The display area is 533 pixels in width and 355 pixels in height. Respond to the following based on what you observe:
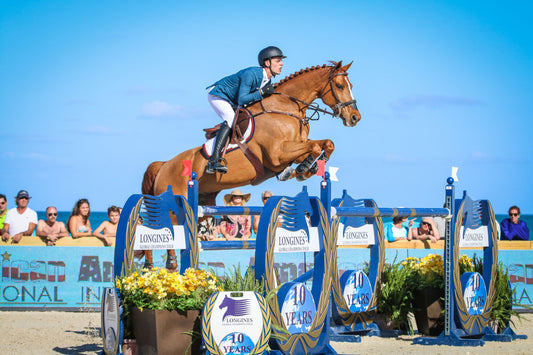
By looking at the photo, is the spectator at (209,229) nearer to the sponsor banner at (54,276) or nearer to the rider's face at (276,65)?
the sponsor banner at (54,276)

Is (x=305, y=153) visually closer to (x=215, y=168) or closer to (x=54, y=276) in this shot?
(x=215, y=168)

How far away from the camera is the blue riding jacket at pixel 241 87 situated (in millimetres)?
6633

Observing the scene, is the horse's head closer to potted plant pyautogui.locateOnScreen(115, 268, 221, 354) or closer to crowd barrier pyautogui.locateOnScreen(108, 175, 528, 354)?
crowd barrier pyautogui.locateOnScreen(108, 175, 528, 354)

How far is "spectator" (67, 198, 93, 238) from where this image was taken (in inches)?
332

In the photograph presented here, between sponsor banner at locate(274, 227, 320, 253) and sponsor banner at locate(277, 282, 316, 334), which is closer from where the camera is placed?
sponsor banner at locate(277, 282, 316, 334)

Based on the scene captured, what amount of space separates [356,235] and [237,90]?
197 cm

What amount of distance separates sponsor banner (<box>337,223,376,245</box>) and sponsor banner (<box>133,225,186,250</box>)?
1596 millimetres

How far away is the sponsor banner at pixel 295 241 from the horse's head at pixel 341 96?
7.86ft

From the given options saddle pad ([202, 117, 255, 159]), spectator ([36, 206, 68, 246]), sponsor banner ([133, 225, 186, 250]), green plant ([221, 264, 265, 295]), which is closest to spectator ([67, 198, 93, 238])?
spectator ([36, 206, 68, 246])

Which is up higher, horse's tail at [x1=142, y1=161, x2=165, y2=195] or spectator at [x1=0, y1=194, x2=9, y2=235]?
horse's tail at [x1=142, y1=161, x2=165, y2=195]

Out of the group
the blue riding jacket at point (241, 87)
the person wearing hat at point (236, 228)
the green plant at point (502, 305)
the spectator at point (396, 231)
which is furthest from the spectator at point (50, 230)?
the green plant at point (502, 305)

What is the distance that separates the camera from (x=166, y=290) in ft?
13.3

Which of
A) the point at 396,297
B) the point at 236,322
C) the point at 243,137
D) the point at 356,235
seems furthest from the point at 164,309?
the point at 243,137

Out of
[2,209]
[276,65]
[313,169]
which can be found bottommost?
[2,209]
